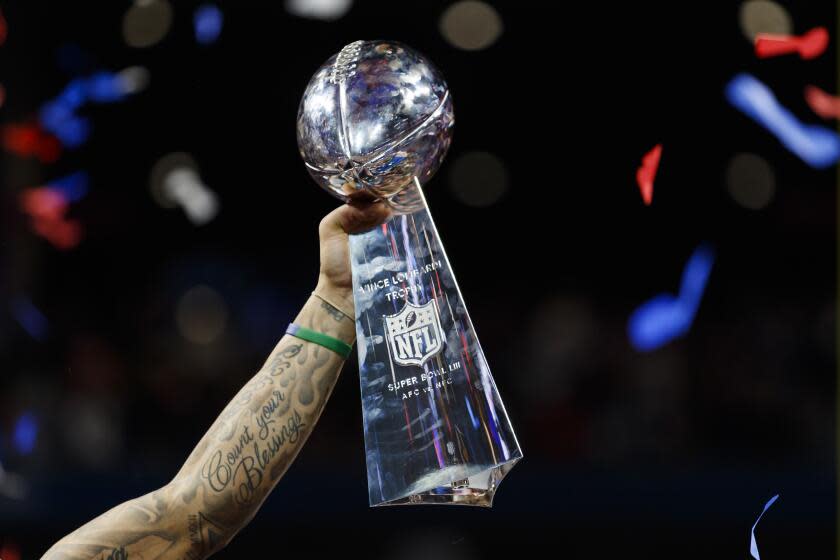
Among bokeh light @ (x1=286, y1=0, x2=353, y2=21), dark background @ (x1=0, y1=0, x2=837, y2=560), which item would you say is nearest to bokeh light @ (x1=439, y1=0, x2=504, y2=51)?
dark background @ (x1=0, y1=0, x2=837, y2=560)

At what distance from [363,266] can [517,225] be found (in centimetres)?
479

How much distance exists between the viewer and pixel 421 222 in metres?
1.79

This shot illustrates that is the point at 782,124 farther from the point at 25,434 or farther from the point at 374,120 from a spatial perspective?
the point at 374,120

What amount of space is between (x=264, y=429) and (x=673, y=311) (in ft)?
16.3

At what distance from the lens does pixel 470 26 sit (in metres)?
6.22

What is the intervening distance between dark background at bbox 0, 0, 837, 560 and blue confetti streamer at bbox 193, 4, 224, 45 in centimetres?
6

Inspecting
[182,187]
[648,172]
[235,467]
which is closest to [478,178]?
[182,187]

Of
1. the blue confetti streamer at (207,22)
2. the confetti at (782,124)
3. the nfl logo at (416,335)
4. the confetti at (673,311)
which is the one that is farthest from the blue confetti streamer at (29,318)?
the nfl logo at (416,335)

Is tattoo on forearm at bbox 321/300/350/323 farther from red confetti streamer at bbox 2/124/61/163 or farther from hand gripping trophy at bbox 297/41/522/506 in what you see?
red confetti streamer at bbox 2/124/61/163

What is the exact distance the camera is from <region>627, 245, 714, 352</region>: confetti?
5156 millimetres

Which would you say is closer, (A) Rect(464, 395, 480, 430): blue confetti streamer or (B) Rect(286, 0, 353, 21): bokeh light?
(A) Rect(464, 395, 480, 430): blue confetti streamer

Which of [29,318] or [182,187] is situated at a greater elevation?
[182,187]

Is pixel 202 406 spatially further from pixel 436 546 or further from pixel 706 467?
pixel 706 467

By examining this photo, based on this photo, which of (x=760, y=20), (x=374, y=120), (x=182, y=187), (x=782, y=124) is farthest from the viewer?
(x=182, y=187)
